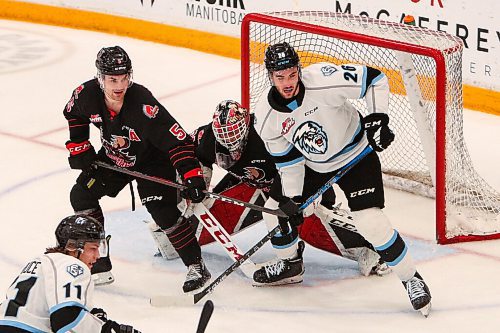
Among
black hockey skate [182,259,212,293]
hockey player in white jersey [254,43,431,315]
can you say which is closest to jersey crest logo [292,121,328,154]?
hockey player in white jersey [254,43,431,315]

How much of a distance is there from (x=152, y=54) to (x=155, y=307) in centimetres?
352

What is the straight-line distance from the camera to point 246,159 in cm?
423

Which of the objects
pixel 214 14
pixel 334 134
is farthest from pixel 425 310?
pixel 214 14

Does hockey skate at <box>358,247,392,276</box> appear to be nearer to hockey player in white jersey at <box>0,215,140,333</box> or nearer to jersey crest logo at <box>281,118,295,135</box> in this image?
jersey crest logo at <box>281,118,295,135</box>

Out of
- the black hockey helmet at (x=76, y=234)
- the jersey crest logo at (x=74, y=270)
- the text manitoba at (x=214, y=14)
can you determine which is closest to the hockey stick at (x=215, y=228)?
the black hockey helmet at (x=76, y=234)

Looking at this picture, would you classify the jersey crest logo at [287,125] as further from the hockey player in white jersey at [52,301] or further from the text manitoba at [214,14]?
the text manitoba at [214,14]

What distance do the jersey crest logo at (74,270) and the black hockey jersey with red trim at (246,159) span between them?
126 cm

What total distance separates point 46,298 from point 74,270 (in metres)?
0.10

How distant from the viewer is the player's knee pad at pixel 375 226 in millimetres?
3875

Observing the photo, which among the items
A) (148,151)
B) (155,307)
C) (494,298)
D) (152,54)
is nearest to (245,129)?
(148,151)

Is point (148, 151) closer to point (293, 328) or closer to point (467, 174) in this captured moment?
point (293, 328)

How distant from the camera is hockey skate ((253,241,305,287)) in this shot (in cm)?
422

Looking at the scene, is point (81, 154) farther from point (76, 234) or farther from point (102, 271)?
point (76, 234)

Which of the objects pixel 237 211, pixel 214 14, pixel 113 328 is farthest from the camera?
pixel 214 14
